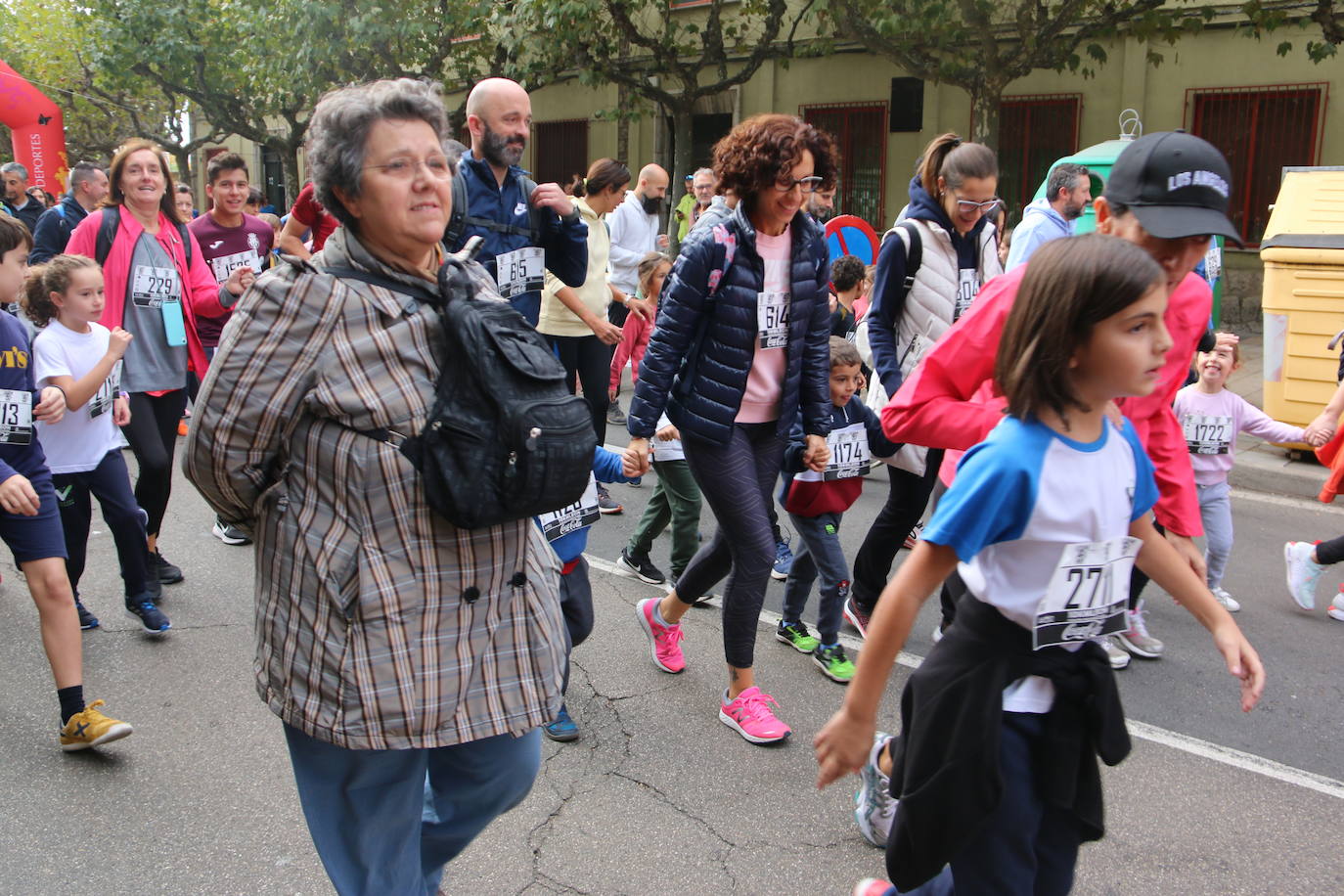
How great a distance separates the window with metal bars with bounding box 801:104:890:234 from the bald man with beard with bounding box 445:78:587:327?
14707 mm

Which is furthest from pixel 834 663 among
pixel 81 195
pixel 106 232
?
pixel 81 195

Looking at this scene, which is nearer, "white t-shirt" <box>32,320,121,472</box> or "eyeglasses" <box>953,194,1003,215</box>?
"white t-shirt" <box>32,320,121,472</box>

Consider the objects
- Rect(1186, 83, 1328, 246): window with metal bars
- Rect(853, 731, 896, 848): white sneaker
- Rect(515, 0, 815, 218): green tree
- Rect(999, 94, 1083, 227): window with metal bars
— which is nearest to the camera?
Rect(853, 731, 896, 848): white sneaker

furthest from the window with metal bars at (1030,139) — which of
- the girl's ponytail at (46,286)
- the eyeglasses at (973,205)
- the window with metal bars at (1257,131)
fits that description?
the girl's ponytail at (46,286)

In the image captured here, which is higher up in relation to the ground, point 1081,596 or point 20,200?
point 20,200

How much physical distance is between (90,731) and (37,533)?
636mm

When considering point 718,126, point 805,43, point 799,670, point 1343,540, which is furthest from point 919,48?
point 799,670

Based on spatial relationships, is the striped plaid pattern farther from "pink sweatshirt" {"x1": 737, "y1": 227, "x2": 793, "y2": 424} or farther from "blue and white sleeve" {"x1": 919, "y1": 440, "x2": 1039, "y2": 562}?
"pink sweatshirt" {"x1": 737, "y1": 227, "x2": 793, "y2": 424}

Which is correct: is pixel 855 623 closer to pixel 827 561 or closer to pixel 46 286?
pixel 827 561

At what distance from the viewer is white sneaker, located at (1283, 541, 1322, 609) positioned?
198 inches

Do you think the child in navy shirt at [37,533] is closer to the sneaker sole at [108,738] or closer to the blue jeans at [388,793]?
the sneaker sole at [108,738]

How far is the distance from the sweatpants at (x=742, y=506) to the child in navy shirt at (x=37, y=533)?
76.4 inches

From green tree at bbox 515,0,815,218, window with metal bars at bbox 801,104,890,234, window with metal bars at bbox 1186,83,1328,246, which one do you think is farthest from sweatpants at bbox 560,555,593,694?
window with metal bars at bbox 801,104,890,234

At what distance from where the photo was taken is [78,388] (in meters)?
4.03
